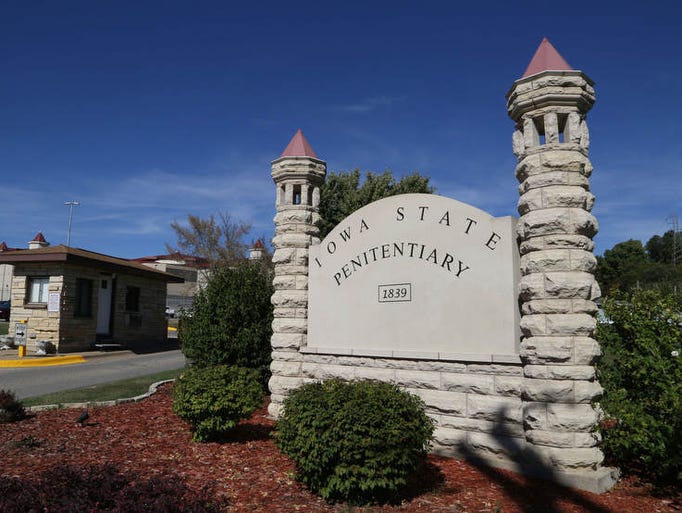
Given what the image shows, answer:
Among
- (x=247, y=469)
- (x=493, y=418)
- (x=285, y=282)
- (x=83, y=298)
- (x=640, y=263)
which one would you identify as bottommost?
(x=247, y=469)

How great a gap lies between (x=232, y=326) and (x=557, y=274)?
645 cm

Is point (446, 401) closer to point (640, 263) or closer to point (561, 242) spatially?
A: point (561, 242)

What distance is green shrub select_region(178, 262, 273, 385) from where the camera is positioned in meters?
10.2

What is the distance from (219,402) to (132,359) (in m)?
12.4

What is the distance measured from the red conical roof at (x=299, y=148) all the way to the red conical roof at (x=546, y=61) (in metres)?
3.93

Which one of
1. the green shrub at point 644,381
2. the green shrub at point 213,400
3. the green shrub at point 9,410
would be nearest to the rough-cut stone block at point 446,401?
the green shrub at point 644,381

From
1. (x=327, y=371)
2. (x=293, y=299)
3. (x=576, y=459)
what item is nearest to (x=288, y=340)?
(x=293, y=299)

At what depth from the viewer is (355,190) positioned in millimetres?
20328

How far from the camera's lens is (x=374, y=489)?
495cm

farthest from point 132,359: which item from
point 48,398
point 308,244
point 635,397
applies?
point 635,397

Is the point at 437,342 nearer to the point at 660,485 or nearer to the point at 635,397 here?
the point at 635,397

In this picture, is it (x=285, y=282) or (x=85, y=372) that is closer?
(x=285, y=282)

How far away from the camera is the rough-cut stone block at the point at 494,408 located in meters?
6.05

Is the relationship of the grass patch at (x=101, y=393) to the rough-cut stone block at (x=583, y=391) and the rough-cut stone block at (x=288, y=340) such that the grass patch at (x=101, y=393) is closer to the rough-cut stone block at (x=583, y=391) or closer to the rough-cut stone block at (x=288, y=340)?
the rough-cut stone block at (x=288, y=340)
